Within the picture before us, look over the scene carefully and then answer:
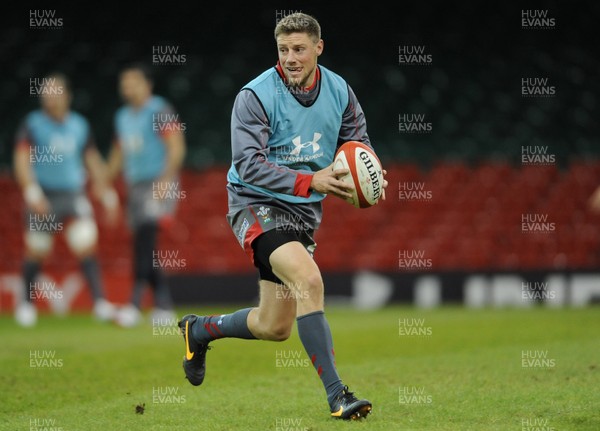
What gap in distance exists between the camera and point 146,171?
11859mm

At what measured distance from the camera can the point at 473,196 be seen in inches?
662

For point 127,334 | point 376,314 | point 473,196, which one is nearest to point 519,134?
point 473,196

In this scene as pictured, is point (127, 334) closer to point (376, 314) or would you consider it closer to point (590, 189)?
point (376, 314)

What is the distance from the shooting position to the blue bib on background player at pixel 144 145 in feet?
38.8

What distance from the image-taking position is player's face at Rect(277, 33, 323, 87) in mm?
5762

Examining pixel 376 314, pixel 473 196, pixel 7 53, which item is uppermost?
pixel 7 53

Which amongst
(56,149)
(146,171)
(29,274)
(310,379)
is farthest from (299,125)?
(29,274)

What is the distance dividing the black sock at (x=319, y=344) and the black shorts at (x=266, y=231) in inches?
17.1

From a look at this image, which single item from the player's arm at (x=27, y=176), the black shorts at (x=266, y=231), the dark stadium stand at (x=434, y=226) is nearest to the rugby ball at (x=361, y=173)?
the black shorts at (x=266, y=231)

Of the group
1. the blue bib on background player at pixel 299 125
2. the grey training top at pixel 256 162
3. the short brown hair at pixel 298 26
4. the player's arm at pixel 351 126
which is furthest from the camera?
the player's arm at pixel 351 126

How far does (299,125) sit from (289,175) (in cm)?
41

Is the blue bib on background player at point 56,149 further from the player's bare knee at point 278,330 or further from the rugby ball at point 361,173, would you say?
the rugby ball at point 361,173

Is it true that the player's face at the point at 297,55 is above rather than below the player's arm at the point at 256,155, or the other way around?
above

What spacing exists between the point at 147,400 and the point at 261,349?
304cm
